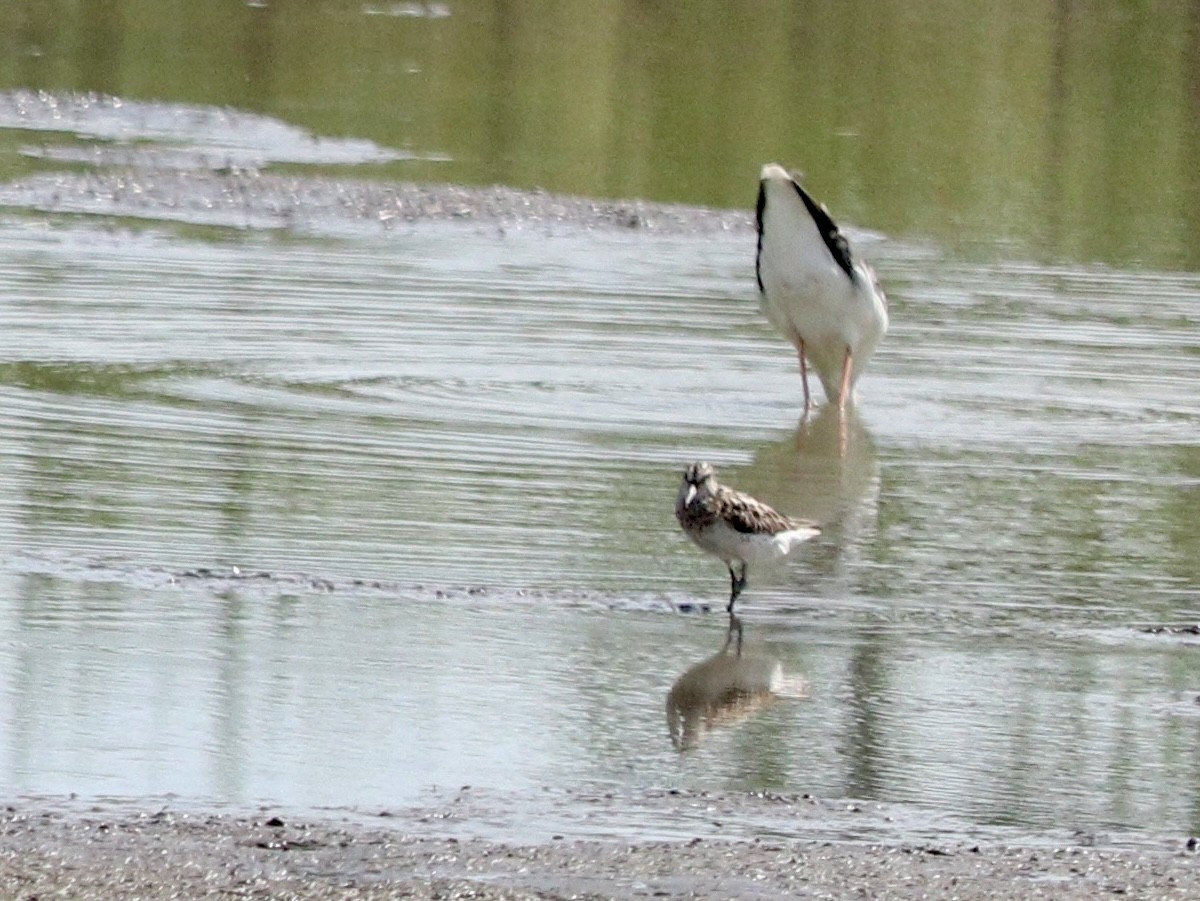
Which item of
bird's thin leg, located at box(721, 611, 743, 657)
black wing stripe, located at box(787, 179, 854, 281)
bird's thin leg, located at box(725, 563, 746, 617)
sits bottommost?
bird's thin leg, located at box(721, 611, 743, 657)

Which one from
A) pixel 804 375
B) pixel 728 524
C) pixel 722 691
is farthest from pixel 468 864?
pixel 804 375

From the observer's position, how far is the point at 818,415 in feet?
40.6

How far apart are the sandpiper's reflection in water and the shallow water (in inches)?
2.2

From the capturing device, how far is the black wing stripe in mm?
12312

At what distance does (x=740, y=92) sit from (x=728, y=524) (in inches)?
703

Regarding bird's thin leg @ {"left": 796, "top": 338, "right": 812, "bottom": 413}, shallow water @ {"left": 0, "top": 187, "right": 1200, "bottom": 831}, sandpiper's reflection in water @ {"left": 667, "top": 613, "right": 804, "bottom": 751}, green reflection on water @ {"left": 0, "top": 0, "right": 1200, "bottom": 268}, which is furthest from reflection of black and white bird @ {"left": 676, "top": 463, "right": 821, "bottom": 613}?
green reflection on water @ {"left": 0, "top": 0, "right": 1200, "bottom": 268}

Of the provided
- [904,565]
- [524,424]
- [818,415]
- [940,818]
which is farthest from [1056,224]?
[940,818]

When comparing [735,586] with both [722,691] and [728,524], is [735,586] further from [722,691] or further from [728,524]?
[722,691]

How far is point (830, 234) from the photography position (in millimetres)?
12539

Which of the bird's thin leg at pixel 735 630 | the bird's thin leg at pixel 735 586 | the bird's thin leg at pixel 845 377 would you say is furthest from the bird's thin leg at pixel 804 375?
the bird's thin leg at pixel 735 630

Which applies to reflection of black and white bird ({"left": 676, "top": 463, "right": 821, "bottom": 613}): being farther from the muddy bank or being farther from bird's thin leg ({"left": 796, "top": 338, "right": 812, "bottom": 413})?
bird's thin leg ({"left": 796, "top": 338, "right": 812, "bottom": 413})

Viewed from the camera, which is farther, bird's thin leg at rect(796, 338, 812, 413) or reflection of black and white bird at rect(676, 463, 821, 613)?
bird's thin leg at rect(796, 338, 812, 413)

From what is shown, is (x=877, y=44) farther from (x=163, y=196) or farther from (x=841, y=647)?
(x=841, y=647)

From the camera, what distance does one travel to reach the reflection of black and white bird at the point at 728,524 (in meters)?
8.03
